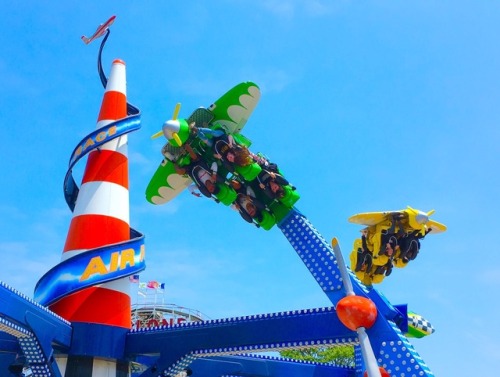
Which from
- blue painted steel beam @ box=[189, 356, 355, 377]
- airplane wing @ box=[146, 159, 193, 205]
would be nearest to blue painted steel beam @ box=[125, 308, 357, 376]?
blue painted steel beam @ box=[189, 356, 355, 377]

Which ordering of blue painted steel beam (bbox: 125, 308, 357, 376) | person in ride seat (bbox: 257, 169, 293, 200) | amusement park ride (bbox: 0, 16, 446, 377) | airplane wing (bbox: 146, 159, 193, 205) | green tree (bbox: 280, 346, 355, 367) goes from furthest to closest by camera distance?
green tree (bbox: 280, 346, 355, 367) → airplane wing (bbox: 146, 159, 193, 205) → person in ride seat (bbox: 257, 169, 293, 200) → blue painted steel beam (bbox: 125, 308, 357, 376) → amusement park ride (bbox: 0, 16, 446, 377)

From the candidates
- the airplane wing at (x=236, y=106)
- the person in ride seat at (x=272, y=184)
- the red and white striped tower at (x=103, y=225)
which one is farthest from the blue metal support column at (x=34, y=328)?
the airplane wing at (x=236, y=106)

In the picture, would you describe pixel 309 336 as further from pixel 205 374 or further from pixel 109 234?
pixel 109 234

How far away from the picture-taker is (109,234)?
10703mm

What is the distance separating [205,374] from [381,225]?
5.00m

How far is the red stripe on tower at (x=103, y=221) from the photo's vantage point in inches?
397

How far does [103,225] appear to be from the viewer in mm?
10734

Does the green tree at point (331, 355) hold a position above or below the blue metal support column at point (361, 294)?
above

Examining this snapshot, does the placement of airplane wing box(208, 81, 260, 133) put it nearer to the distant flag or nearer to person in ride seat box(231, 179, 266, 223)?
person in ride seat box(231, 179, 266, 223)

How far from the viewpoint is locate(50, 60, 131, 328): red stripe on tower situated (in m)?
10.1

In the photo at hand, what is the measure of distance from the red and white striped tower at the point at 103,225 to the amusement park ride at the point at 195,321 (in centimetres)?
2

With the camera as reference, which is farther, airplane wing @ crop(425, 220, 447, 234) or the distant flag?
the distant flag

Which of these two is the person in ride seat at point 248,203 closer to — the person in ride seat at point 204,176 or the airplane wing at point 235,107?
the person in ride seat at point 204,176

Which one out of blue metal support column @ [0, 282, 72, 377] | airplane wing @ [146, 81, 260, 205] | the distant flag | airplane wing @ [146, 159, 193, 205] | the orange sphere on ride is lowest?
the orange sphere on ride
